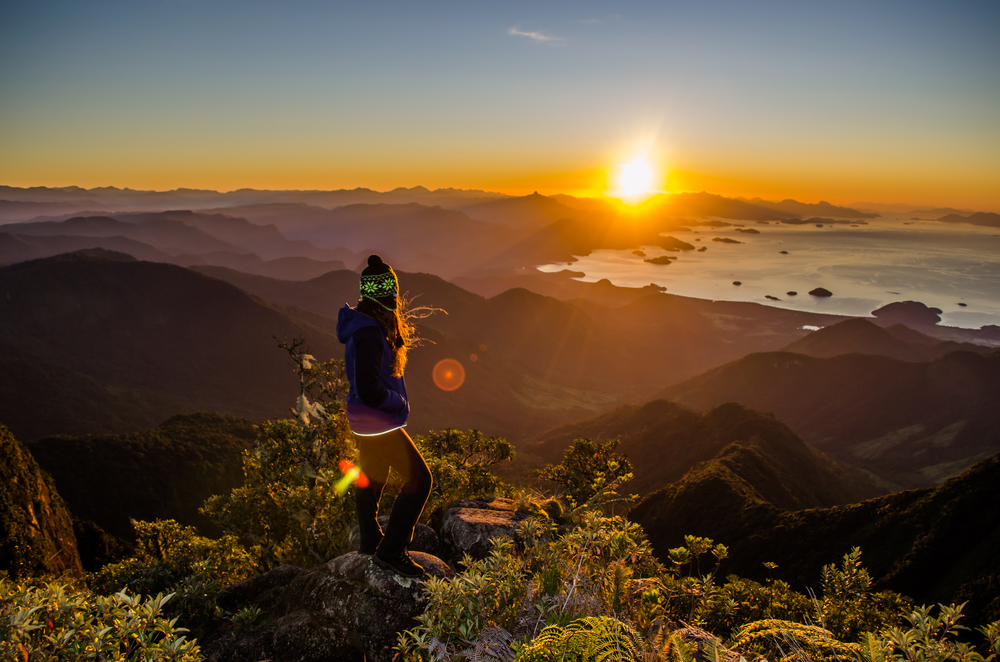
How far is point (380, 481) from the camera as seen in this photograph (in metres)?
4.69

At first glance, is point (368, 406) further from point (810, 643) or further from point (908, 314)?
point (908, 314)

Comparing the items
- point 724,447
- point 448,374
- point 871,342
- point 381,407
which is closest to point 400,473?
point 381,407

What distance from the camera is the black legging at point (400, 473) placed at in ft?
14.6

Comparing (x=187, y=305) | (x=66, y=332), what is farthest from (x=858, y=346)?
(x=66, y=332)

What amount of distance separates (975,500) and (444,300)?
421 feet

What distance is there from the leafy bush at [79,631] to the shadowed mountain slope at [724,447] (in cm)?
3969

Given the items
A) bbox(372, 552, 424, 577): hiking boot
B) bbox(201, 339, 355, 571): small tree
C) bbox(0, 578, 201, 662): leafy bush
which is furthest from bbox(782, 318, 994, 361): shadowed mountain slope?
bbox(0, 578, 201, 662): leafy bush

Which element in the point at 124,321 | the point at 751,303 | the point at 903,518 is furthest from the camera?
the point at 751,303

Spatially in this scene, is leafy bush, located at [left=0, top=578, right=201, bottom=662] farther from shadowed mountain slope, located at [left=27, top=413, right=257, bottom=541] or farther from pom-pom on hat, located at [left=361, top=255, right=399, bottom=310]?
shadowed mountain slope, located at [left=27, top=413, right=257, bottom=541]

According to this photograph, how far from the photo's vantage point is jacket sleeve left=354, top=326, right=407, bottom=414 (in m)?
4.02

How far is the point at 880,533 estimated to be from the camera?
21.1 m

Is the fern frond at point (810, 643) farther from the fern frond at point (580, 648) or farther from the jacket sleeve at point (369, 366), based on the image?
the jacket sleeve at point (369, 366)

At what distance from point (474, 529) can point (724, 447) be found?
41683mm

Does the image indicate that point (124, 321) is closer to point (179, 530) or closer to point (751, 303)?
point (179, 530)
